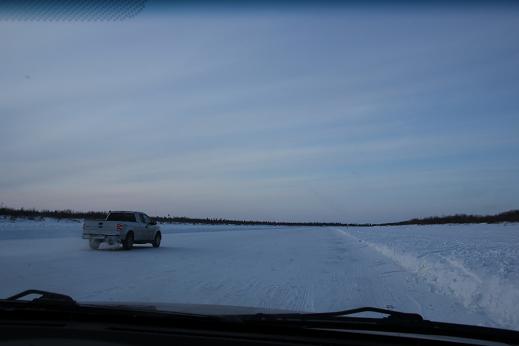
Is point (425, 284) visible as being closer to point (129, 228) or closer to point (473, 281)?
point (473, 281)

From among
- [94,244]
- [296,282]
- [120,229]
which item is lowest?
[296,282]

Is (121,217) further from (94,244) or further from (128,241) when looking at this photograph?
(94,244)

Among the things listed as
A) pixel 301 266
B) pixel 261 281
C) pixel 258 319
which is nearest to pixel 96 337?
pixel 258 319

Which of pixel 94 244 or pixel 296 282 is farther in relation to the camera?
pixel 94 244

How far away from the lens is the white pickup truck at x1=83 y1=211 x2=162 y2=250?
22516mm

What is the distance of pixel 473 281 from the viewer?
11.4 metres

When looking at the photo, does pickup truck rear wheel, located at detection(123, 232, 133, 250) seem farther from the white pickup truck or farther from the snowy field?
the snowy field

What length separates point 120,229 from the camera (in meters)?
22.6

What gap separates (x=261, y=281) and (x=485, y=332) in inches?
349

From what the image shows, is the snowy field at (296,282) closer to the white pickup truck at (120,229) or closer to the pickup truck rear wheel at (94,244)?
the white pickup truck at (120,229)

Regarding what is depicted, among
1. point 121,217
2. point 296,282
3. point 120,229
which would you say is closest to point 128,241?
point 120,229

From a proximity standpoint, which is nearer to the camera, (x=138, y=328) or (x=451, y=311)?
(x=138, y=328)

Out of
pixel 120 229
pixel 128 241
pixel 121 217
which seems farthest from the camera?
pixel 121 217

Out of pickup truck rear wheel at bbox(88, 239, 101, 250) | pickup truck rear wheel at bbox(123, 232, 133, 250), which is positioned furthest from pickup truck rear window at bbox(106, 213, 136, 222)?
pickup truck rear wheel at bbox(88, 239, 101, 250)
